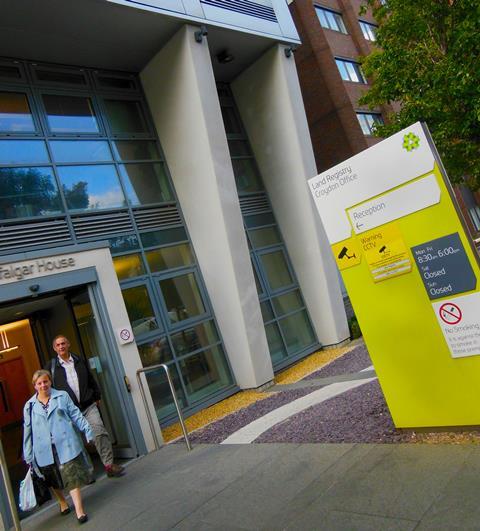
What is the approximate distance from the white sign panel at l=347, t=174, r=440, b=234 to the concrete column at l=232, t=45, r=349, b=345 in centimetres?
748

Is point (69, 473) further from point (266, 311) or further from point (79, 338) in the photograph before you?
point (266, 311)

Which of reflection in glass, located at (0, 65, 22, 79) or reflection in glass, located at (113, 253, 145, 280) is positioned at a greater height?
reflection in glass, located at (0, 65, 22, 79)

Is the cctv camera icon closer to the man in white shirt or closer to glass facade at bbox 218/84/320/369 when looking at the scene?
the man in white shirt

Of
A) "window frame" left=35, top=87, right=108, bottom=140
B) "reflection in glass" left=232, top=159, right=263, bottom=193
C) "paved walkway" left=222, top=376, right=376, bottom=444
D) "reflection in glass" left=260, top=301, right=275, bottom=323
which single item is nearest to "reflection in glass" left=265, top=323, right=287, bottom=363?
"reflection in glass" left=260, top=301, right=275, bottom=323

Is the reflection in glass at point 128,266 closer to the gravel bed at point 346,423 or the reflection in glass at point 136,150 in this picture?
the reflection in glass at point 136,150

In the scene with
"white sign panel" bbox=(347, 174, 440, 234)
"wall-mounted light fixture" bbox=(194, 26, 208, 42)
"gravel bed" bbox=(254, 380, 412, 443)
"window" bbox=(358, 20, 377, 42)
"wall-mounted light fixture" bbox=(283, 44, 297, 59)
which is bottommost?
"gravel bed" bbox=(254, 380, 412, 443)

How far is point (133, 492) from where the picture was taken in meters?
5.50

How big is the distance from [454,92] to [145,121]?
7150 millimetres

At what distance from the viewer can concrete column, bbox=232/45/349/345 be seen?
11969 millimetres

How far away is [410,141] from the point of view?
3900mm

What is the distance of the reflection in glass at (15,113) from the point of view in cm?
916

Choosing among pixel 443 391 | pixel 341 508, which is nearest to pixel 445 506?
pixel 341 508

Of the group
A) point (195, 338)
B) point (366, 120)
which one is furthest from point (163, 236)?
point (366, 120)

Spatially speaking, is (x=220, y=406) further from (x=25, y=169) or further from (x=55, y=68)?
(x=55, y=68)
